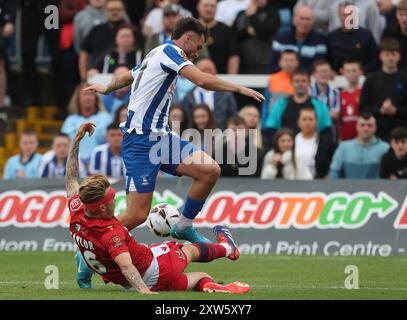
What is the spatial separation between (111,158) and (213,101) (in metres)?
2.06

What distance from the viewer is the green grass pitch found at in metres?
11.6

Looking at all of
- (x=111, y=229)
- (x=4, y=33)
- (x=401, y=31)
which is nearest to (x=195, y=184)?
(x=111, y=229)

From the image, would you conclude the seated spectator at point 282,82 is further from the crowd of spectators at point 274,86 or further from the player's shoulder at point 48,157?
the player's shoulder at point 48,157

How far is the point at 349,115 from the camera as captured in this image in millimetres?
19766

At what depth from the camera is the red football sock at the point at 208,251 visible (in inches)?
482

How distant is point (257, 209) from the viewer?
17688 mm

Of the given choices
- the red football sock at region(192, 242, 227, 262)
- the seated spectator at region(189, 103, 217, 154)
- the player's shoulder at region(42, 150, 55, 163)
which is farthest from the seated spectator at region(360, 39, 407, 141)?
the red football sock at region(192, 242, 227, 262)

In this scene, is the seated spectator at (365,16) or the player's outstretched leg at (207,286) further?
the seated spectator at (365,16)

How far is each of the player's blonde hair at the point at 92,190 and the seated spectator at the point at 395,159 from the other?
7953mm

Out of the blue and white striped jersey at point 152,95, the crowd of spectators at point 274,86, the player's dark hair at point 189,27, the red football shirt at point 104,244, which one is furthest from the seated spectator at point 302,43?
the red football shirt at point 104,244

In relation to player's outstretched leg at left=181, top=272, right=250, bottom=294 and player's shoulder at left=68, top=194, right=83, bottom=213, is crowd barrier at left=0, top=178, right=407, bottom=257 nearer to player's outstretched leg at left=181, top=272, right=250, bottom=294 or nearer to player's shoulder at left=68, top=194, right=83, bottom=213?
player's outstretched leg at left=181, top=272, right=250, bottom=294

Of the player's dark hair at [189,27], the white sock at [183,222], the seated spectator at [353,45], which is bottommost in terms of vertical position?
the white sock at [183,222]

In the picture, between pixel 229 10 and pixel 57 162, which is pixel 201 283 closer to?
pixel 57 162
